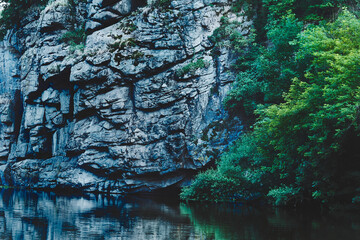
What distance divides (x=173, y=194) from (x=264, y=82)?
13762 millimetres

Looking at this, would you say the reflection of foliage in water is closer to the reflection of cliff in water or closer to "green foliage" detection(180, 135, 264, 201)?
the reflection of cliff in water

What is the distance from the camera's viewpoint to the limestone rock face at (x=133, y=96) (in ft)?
119

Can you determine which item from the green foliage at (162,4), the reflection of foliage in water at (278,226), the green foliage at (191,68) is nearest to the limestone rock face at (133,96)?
the green foliage at (191,68)

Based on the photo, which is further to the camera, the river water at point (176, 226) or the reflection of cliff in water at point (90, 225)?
the reflection of cliff in water at point (90, 225)

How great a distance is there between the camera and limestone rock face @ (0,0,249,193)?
3612 cm

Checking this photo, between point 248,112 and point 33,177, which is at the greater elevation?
point 248,112

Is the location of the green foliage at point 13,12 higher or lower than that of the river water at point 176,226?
higher

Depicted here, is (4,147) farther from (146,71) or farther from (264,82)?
(264,82)

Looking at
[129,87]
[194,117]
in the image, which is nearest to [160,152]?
[194,117]

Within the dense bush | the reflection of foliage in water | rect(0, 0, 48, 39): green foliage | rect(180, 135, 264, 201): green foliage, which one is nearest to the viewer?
the reflection of foliage in water

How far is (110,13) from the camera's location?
41156mm

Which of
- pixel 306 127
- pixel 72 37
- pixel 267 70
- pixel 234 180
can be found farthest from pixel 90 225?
pixel 72 37

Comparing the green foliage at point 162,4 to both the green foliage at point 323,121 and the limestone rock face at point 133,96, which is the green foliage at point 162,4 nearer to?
the limestone rock face at point 133,96

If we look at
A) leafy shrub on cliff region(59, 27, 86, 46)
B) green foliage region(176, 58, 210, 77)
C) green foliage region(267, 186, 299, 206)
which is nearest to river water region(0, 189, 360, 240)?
green foliage region(267, 186, 299, 206)
